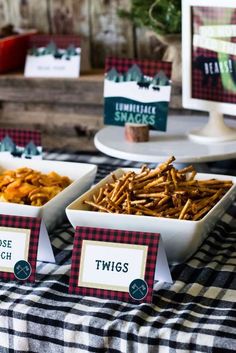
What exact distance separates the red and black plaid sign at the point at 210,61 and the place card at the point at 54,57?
536mm

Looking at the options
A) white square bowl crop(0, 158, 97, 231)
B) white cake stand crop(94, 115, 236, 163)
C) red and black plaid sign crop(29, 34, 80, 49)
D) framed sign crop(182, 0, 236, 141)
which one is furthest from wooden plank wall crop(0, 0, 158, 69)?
white square bowl crop(0, 158, 97, 231)

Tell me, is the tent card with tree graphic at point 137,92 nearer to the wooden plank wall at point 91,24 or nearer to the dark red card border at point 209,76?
the dark red card border at point 209,76

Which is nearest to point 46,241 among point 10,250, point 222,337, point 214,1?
point 10,250

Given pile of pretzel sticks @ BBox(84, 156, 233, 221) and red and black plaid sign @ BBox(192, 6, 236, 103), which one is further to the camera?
red and black plaid sign @ BBox(192, 6, 236, 103)

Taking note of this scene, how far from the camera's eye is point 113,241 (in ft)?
4.36

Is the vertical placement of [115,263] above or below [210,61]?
below

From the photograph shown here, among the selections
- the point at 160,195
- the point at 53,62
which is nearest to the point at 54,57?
the point at 53,62

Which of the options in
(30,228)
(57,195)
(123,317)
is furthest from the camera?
(57,195)

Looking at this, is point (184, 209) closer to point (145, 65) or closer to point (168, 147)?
point (168, 147)

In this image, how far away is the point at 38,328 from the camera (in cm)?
130

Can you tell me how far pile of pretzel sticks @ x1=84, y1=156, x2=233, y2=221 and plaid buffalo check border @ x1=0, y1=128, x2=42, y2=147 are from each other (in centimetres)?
41

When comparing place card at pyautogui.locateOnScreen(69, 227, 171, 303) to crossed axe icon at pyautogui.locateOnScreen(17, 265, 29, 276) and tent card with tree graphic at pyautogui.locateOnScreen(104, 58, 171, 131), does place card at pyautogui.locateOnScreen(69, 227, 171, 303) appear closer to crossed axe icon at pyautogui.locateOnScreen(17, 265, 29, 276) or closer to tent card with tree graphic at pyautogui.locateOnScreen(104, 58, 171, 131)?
crossed axe icon at pyautogui.locateOnScreen(17, 265, 29, 276)

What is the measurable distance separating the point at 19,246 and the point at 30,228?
38 millimetres

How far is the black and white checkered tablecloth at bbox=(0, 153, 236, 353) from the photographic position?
4.04ft
